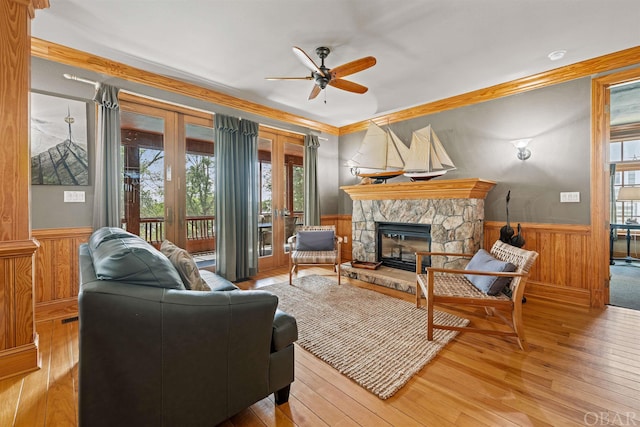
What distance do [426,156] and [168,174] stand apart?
11.2 ft

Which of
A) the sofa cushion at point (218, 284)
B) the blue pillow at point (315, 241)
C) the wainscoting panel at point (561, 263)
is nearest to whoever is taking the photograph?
the sofa cushion at point (218, 284)

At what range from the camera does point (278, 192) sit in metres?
4.88

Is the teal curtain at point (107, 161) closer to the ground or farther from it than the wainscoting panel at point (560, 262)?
farther from it

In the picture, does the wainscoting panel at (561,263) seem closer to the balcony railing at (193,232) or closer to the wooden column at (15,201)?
the balcony railing at (193,232)

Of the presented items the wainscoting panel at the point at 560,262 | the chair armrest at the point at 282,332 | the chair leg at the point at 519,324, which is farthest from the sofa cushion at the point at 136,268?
the wainscoting panel at the point at 560,262

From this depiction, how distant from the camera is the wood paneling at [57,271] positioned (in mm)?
2734

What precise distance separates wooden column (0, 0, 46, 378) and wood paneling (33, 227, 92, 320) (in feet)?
3.32

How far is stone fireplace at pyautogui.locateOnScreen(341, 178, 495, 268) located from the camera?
353cm

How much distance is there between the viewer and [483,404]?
1.62 m

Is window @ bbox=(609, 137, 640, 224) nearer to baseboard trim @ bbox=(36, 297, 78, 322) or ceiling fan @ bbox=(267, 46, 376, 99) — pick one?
ceiling fan @ bbox=(267, 46, 376, 99)

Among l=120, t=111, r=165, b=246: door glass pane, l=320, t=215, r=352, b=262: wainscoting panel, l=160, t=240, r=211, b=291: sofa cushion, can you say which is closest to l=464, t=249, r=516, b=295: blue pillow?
l=160, t=240, r=211, b=291: sofa cushion

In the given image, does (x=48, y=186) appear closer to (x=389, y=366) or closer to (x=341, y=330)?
(x=341, y=330)

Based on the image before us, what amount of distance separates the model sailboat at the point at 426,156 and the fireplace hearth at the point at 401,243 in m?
0.77

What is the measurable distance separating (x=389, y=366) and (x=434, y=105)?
375 cm
